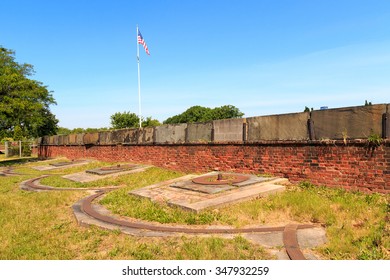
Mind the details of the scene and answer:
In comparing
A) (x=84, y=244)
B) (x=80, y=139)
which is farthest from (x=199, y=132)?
(x=80, y=139)

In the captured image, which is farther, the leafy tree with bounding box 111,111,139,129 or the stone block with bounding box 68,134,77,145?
the leafy tree with bounding box 111,111,139,129

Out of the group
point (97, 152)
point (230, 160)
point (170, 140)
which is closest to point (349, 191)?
point (230, 160)

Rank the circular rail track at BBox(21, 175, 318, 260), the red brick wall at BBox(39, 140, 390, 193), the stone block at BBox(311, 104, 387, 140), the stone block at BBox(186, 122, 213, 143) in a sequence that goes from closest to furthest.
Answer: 1. the circular rail track at BBox(21, 175, 318, 260)
2. the red brick wall at BBox(39, 140, 390, 193)
3. the stone block at BBox(311, 104, 387, 140)
4. the stone block at BBox(186, 122, 213, 143)

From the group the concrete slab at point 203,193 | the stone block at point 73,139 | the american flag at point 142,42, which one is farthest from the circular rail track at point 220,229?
the american flag at point 142,42

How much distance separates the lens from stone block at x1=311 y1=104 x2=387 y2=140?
6.12m

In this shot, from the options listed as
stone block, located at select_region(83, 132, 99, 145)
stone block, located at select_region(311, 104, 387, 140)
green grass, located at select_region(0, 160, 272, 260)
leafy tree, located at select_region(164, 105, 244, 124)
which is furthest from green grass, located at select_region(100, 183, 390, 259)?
leafy tree, located at select_region(164, 105, 244, 124)

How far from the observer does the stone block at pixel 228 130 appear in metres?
9.05

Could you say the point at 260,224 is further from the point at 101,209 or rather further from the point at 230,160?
the point at 230,160

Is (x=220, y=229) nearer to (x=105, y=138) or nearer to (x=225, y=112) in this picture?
(x=105, y=138)

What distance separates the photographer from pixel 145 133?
13289mm

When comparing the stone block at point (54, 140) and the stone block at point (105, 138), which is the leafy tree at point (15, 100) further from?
the stone block at point (105, 138)

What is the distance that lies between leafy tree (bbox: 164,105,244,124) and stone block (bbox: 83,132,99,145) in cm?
4442

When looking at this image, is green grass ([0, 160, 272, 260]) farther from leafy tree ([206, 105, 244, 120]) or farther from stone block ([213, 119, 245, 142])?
leafy tree ([206, 105, 244, 120])

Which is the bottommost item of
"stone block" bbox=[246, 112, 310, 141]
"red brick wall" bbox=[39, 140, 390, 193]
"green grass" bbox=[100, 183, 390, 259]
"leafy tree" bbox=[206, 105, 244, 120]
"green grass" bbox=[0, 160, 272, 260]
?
"green grass" bbox=[0, 160, 272, 260]
